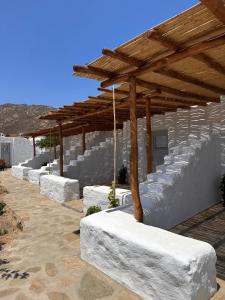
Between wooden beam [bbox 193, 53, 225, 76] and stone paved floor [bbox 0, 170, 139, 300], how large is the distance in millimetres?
4053

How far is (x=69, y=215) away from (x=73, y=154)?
26.1ft

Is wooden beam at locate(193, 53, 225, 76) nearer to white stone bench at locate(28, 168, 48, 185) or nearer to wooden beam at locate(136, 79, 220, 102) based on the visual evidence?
wooden beam at locate(136, 79, 220, 102)

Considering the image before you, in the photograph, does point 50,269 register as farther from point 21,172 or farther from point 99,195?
point 21,172

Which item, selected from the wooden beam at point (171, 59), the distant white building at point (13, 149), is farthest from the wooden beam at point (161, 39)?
the distant white building at point (13, 149)

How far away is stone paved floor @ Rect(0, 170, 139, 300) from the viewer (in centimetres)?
370

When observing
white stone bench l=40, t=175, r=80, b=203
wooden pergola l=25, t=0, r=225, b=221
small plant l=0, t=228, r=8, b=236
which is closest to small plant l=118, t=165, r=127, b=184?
white stone bench l=40, t=175, r=80, b=203

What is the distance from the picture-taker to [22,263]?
4.67 meters

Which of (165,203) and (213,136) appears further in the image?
(213,136)

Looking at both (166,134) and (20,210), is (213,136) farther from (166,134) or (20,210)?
(20,210)

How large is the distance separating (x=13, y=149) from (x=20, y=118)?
3089 cm

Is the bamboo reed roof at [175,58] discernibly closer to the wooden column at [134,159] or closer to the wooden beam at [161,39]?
the wooden beam at [161,39]

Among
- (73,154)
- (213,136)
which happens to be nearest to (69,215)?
(213,136)

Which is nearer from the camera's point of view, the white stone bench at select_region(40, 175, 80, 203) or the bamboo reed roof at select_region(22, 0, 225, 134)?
the bamboo reed roof at select_region(22, 0, 225, 134)

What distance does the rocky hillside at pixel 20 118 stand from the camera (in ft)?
167
